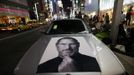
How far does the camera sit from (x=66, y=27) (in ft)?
18.0

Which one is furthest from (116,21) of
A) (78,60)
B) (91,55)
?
(78,60)

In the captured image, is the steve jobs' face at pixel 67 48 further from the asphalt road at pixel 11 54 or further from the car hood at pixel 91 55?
the asphalt road at pixel 11 54

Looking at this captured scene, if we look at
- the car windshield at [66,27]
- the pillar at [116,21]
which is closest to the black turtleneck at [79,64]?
the car windshield at [66,27]

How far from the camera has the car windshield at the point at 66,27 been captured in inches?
207

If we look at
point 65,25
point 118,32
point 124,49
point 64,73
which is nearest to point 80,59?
point 64,73

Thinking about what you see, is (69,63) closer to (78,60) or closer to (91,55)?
(78,60)

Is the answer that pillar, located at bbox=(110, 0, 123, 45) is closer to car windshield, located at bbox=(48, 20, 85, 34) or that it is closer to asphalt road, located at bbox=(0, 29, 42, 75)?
car windshield, located at bbox=(48, 20, 85, 34)

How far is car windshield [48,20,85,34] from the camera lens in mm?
5254

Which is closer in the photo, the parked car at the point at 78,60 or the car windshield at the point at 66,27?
the parked car at the point at 78,60

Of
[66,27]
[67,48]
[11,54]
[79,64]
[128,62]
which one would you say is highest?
[66,27]

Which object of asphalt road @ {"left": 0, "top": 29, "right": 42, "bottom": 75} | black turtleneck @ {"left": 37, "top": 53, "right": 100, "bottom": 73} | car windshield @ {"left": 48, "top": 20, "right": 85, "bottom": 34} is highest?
car windshield @ {"left": 48, "top": 20, "right": 85, "bottom": 34}

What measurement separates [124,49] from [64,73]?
17.5 ft

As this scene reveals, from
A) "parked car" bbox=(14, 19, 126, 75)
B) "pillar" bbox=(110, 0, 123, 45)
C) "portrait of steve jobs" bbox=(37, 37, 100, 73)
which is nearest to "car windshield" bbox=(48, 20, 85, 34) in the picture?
"parked car" bbox=(14, 19, 126, 75)

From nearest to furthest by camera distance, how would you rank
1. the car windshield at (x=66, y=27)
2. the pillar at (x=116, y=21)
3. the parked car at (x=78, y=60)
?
the parked car at (x=78, y=60)
the car windshield at (x=66, y=27)
the pillar at (x=116, y=21)
